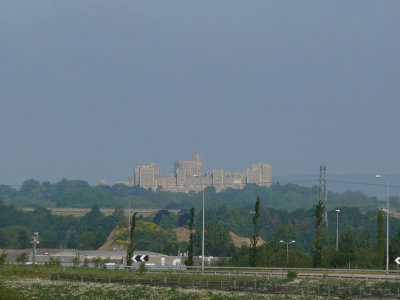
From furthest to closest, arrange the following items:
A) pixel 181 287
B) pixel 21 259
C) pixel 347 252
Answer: pixel 21 259 → pixel 347 252 → pixel 181 287

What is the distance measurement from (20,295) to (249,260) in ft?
148

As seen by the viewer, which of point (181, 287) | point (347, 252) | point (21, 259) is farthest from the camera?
point (21, 259)

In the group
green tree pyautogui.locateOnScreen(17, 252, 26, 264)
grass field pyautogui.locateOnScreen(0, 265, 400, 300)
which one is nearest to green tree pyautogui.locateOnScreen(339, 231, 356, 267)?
grass field pyautogui.locateOnScreen(0, 265, 400, 300)

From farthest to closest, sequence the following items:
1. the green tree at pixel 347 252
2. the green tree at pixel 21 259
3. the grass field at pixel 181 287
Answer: the green tree at pixel 21 259
the green tree at pixel 347 252
the grass field at pixel 181 287

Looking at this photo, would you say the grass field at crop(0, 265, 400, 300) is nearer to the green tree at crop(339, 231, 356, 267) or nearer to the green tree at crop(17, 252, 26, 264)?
the green tree at crop(17, 252, 26, 264)

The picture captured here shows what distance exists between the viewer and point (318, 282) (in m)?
98.6

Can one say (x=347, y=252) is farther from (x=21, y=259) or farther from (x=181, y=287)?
(x=21, y=259)

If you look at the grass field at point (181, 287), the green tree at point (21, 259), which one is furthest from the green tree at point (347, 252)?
the green tree at point (21, 259)

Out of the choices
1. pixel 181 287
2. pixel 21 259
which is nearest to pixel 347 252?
pixel 181 287

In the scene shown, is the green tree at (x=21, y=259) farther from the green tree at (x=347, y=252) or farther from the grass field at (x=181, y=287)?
the green tree at (x=347, y=252)

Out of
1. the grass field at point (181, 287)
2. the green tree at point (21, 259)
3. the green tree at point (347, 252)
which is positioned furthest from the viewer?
the green tree at point (21, 259)

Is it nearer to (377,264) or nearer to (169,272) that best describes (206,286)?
(169,272)

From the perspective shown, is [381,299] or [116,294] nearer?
[381,299]

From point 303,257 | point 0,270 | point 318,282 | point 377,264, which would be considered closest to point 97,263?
point 0,270
